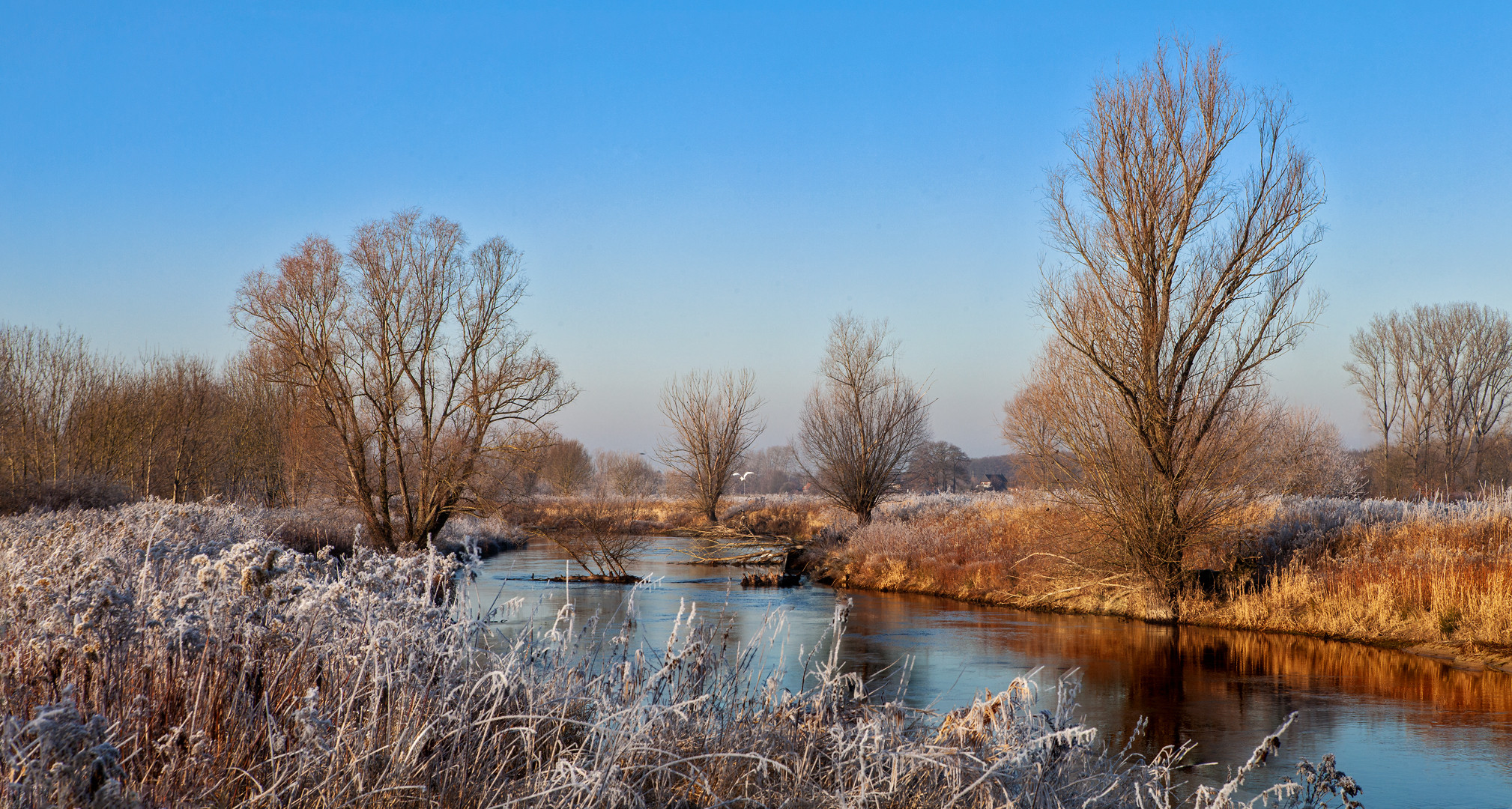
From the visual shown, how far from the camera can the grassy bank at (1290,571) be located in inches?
552

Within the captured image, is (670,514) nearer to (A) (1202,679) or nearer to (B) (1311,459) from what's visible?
(B) (1311,459)

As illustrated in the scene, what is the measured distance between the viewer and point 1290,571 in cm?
1728

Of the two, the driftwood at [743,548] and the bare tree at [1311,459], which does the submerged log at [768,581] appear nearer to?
the driftwood at [743,548]

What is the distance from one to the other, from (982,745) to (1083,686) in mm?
7318

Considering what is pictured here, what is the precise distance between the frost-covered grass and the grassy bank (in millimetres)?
12169

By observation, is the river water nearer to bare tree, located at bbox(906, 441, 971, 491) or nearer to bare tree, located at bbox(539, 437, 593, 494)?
bare tree, located at bbox(539, 437, 593, 494)

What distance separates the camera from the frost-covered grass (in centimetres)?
309

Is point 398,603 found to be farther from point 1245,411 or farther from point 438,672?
point 1245,411

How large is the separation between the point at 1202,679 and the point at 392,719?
37.3 ft

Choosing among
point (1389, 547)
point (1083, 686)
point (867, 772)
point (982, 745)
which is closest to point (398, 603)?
point (867, 772)

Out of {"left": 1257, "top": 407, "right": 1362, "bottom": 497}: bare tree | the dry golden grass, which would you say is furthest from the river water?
{"left": 1257, "top": 407, "right": 1362, "bottom": 497}: bare tree

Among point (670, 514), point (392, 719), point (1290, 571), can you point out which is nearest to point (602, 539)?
point (1290, 571)

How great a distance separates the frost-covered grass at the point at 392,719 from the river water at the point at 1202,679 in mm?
663

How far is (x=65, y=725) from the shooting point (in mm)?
2232
